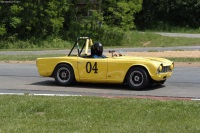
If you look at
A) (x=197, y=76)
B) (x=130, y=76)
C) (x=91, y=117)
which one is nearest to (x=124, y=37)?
(x=197, y=76)

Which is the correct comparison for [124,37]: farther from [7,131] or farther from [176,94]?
[7,131]

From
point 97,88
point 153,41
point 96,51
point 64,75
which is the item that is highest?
point 96,51

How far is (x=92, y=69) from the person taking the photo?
1314 centimetres

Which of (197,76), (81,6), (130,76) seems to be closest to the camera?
(130,76)

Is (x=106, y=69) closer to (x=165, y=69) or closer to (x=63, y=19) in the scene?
(x=165, y=69)

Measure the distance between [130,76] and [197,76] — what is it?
3813 mm

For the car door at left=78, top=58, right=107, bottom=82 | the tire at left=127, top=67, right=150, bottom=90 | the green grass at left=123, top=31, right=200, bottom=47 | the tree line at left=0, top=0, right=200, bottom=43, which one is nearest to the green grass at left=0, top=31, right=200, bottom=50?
the green grass at left=123, top=31, right=200, bottom=47

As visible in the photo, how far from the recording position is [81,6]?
1816 inches

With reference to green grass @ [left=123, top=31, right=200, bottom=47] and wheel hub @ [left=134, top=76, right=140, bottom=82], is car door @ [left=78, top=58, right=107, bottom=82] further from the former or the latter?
green grass @ [left=123, top=31, right=200, bottom=47]

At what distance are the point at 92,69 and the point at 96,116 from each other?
531cm

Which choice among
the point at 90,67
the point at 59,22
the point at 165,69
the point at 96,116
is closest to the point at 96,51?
the point at 90,67

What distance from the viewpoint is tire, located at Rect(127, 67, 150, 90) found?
12.4 metres

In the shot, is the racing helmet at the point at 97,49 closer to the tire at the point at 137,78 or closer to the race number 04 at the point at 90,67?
the race number 04 at the point at 90,67

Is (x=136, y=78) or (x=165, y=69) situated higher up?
(x=165, y=69)
